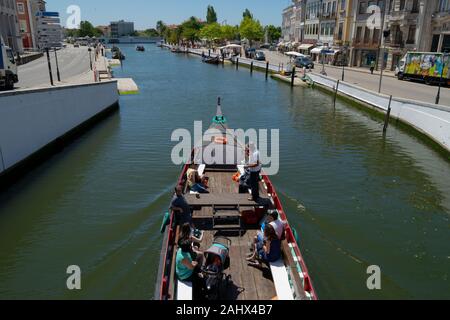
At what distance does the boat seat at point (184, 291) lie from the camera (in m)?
8.47

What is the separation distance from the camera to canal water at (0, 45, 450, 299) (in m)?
11.3

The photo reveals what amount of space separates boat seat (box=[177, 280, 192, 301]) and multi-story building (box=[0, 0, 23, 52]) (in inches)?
2897

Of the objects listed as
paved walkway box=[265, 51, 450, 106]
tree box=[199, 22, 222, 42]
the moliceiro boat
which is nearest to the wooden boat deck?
the moliceiro boat

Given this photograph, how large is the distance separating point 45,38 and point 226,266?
36352 mm

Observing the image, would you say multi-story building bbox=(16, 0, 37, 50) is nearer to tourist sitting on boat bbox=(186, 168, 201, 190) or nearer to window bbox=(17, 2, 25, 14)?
window bbox=(17, 2, 25, 14)

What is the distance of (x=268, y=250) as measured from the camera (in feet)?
31.8

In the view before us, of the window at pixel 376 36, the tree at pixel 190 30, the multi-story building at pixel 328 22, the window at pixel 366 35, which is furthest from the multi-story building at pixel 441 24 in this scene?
the tree at pixel 190 30

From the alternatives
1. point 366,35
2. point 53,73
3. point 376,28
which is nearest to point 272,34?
point 366,35

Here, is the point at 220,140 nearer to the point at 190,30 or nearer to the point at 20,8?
the point at 20,8

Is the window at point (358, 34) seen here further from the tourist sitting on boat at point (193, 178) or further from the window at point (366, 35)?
the tourist sitting on boat at point (193, 178)

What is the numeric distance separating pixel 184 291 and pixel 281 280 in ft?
7.76

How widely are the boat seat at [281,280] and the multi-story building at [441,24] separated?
47.1 m

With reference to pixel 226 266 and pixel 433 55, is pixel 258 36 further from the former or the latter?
pixel 226 266

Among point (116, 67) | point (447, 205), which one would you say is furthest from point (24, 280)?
point (116, 67)
